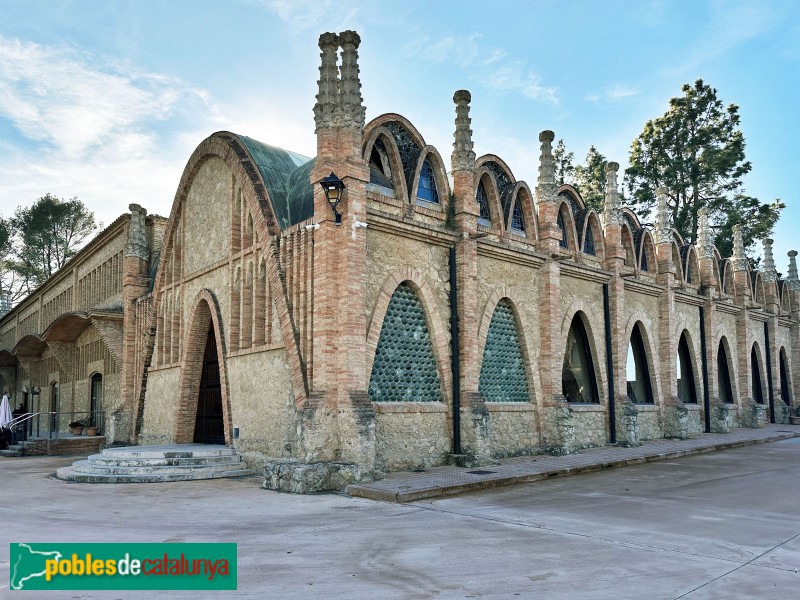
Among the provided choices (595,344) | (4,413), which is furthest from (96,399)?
(595,344)

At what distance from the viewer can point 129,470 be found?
1331cm

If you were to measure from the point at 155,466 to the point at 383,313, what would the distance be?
566 centimetres

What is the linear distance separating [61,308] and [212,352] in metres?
17.3

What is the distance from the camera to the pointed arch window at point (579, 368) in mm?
18797

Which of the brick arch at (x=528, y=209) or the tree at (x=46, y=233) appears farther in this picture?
the tree at (x=46, y=233)

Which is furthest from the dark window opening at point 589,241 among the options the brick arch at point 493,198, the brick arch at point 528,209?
the brick arch at point 493,198

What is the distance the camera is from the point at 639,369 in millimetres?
22281

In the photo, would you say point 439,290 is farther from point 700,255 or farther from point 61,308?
point 61,308

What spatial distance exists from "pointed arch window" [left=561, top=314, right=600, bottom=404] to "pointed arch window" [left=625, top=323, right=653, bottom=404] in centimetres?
297

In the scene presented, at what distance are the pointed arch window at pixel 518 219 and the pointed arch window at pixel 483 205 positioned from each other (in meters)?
0.98

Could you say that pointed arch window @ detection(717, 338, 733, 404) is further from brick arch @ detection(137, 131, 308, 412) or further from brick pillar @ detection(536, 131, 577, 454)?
brick arch @ detection(137, 131, 308, 412)

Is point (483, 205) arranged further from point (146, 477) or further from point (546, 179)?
point (146, 477)

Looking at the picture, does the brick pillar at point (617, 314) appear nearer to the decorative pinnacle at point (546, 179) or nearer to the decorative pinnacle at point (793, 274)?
the decorative pinnacle at point (546, 179)

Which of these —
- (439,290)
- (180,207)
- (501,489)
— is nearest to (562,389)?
(439,290)
